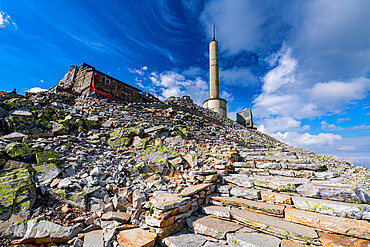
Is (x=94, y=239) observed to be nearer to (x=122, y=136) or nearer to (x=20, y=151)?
(x=20, y=151)

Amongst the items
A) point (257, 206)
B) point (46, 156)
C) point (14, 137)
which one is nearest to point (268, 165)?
point (257, 206)

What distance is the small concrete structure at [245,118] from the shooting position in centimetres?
3128

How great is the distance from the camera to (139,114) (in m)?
12.9

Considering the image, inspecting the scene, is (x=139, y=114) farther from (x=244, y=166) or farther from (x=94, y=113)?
(x=244, y=166)

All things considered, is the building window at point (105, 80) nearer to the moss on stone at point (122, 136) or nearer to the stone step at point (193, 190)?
the moss on stone at point (122, 136)

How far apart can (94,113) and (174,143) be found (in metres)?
7.62

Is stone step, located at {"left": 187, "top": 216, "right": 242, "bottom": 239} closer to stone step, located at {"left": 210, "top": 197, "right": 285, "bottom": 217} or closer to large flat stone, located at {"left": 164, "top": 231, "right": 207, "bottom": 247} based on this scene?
large flat stone, located at {"left": 164, "top": 231, "right": 207, "bottom": 247}

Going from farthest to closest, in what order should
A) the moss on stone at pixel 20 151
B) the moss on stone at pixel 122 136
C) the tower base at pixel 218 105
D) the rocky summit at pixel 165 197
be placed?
1. the tower base at pixel 218 105
2. the moss on stone at pixel 122 136
3. the moss on stone at pixel 20 151
4. the rocky summit at pixel 165 197

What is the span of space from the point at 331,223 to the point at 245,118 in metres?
31.5

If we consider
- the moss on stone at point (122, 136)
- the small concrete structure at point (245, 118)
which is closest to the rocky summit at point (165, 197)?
the moss on stone at point (122, 136)

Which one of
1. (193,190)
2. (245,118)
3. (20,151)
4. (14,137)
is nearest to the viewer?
(193,190)

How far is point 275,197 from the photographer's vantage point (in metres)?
4.05

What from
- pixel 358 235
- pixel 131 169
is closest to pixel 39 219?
pixel 131 169

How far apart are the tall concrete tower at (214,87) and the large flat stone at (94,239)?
94.8ft
